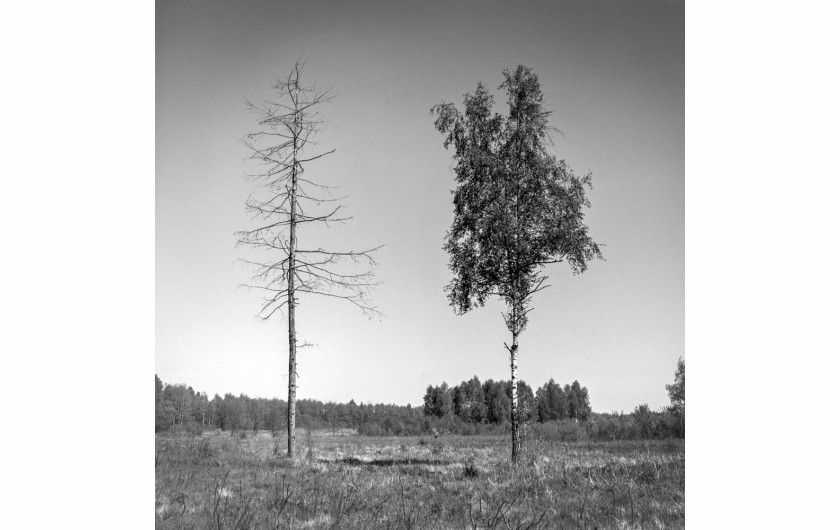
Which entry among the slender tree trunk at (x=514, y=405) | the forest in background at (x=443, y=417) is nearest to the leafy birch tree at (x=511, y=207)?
the slender tree trunk at (x=514, y=405)

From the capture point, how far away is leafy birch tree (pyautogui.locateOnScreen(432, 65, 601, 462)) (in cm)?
1051

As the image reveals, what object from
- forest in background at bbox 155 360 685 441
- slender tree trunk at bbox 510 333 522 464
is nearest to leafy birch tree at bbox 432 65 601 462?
slender tree trunk at bbox 510 333 522 464

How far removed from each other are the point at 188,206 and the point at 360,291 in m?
3.67

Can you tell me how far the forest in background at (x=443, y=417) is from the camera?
12.6 metres

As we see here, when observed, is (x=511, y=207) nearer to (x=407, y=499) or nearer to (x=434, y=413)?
(x=407, y=499)

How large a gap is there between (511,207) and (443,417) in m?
53.1

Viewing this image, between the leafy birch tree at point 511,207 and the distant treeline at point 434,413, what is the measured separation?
2458 millimetres

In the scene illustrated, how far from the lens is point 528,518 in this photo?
14.8 feet

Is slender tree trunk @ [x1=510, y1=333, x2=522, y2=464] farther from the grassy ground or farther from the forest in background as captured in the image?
the grassy ground

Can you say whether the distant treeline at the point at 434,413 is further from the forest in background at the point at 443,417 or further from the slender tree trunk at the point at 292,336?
the slender tree trunk at the point at 292,336

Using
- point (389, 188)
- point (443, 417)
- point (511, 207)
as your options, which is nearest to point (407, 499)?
point (389, 188)

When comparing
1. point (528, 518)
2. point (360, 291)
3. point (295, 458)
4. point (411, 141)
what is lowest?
point (295, 458)
